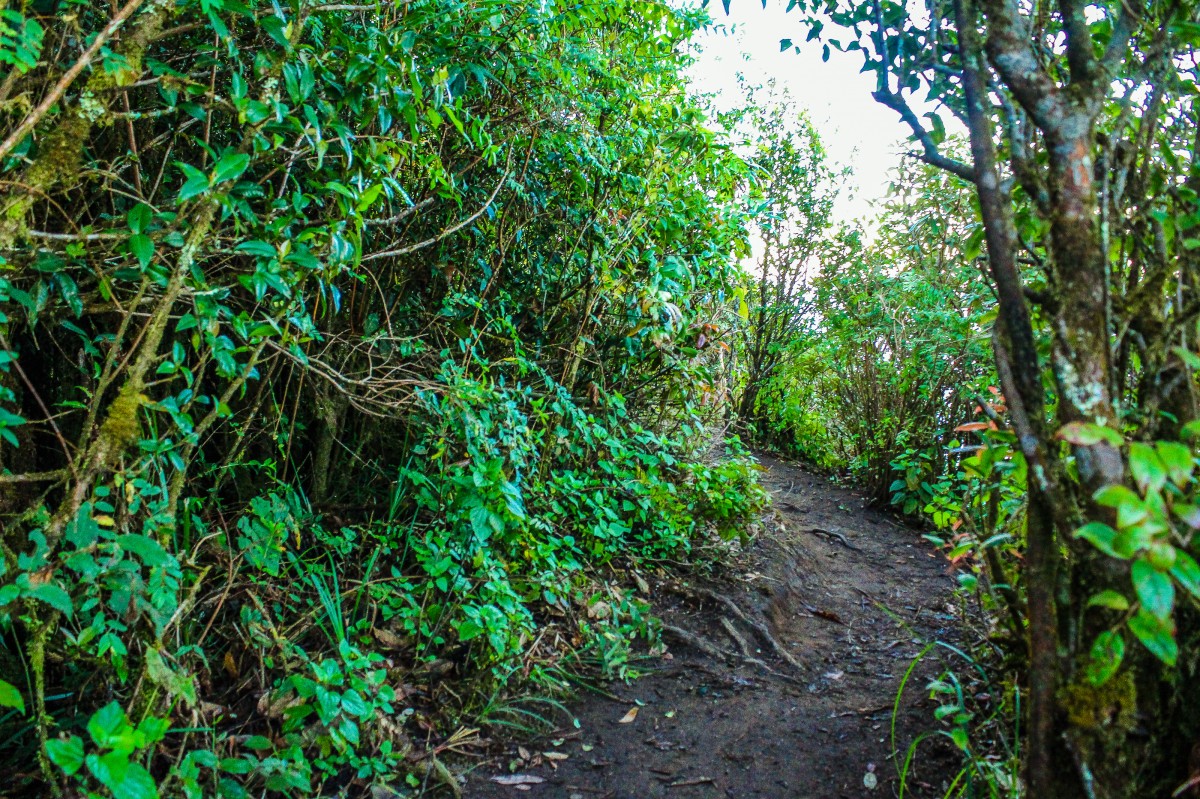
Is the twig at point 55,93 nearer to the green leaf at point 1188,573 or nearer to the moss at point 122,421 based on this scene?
the moss at point 122,421

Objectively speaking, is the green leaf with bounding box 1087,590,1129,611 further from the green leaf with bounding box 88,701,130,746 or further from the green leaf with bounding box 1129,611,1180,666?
the green leaf with bounding box 88,701,130,746

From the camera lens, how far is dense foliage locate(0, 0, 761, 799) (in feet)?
6.56

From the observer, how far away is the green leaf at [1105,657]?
1308 mm

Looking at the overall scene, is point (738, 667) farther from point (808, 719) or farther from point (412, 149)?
point (412, 149)

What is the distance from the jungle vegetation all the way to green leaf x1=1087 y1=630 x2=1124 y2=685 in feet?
0.05

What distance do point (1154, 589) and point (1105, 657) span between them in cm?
32

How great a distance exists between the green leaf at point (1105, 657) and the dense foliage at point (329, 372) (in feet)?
6.44

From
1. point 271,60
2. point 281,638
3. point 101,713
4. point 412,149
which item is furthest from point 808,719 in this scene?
point 271,60

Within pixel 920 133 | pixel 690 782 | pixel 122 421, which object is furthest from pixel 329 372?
pixel 920 133

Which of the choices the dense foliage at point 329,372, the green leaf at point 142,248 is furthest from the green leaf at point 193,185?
the green leaf at point 142,248

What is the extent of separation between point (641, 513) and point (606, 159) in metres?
2.06

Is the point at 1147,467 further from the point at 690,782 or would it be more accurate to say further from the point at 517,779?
the point at 517,779

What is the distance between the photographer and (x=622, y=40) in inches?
194

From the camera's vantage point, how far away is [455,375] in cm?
325
